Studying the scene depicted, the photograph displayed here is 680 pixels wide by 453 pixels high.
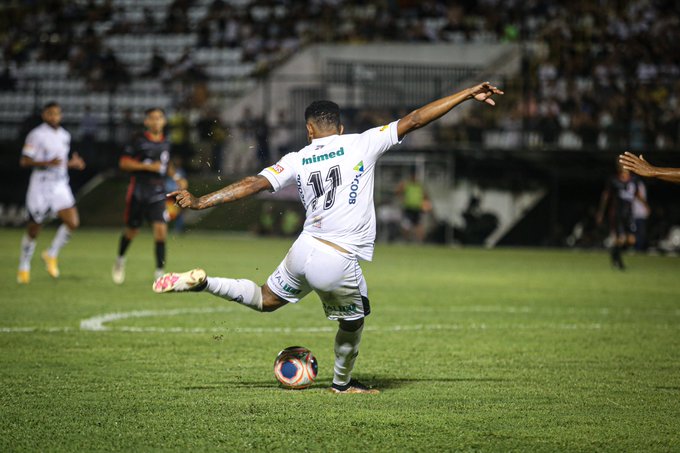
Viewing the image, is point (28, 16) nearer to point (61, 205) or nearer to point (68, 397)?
point (61, 205)

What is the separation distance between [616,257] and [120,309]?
1210cm

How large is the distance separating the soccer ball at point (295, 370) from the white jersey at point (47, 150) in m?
9.49

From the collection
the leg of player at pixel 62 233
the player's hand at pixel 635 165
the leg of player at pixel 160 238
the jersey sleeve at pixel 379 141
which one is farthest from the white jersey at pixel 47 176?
the player's hand at pixel 635 165

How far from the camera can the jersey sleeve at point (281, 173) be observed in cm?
724

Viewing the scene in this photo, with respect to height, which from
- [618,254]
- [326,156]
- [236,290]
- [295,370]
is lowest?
[618,254]

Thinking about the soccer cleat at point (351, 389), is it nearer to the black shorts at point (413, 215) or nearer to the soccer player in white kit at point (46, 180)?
the soccer player in white kit at point (46, 180)

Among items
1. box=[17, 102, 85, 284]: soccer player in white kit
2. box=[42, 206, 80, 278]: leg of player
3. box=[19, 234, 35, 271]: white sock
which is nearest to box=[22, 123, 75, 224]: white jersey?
box=[17, 102, 85, 284]: soccer player in white kit

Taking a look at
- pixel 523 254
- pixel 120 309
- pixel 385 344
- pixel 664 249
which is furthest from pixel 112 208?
pixel 385 344

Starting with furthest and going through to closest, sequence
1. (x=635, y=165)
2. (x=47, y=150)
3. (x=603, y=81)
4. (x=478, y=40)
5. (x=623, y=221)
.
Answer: (x=478, y=40) → (x=603, y=81) → (x=623, y=221) → (x=47, y=150) → (x=635, y=165)

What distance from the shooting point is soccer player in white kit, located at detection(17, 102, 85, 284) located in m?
16.1

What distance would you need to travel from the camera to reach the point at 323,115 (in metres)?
7.45

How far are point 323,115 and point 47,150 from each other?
9985 millimetres

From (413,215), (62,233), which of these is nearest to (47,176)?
(62,233)

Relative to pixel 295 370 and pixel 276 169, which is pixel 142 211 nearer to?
pixel 295 370
